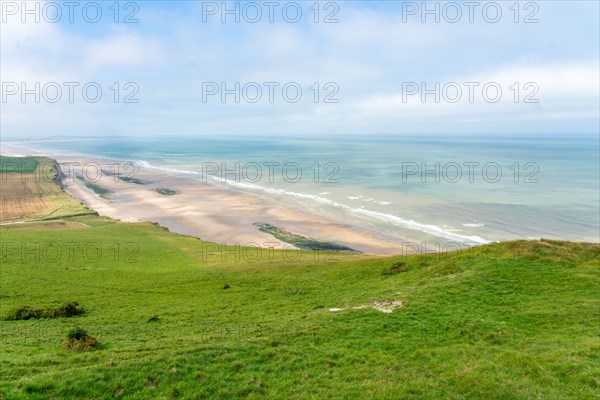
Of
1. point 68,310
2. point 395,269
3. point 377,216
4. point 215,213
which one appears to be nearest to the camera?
point 68,310

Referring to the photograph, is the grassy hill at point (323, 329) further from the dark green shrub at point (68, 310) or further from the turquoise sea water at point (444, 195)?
the turquoise sea water at point (444, 195)

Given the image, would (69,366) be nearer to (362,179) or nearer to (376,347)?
(376,347)

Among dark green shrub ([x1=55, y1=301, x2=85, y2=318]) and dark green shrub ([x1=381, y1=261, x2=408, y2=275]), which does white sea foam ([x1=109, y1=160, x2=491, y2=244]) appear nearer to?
dark green shrub ([x1=381, y1=261, x2=408, y2=275])

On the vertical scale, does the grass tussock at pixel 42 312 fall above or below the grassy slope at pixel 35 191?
below

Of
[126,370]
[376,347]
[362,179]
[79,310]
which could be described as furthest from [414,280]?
[362,179]

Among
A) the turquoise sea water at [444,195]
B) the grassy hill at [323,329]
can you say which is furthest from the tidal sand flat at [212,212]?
the grassy hill at [323,329]

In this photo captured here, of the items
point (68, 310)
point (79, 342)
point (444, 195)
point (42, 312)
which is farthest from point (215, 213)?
point (79, 342)

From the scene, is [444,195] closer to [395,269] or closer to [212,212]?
[212,212]
